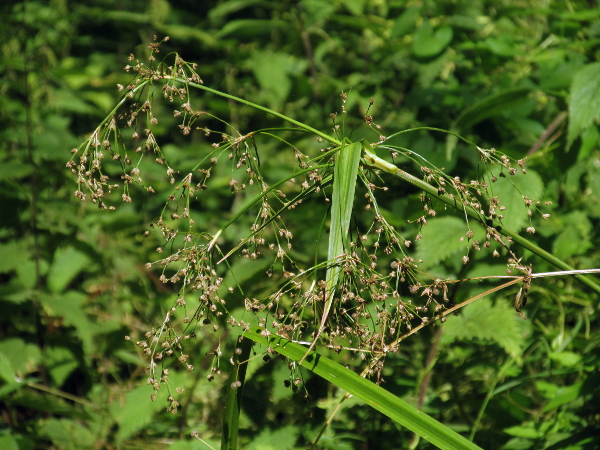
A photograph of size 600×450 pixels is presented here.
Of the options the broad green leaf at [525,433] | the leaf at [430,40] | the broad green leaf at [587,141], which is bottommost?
the broad green leaf at [525,433]

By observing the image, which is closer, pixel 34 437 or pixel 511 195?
pixel 511 195

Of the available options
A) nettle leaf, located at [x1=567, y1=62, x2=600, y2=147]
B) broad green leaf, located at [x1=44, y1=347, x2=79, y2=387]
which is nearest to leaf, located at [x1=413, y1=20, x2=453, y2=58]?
nettle leaf, located at [x1=567, y1=62, x2=600, y2=147]

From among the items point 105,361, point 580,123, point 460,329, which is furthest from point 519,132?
point 105,361

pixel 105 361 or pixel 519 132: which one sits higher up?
pixel 519 132

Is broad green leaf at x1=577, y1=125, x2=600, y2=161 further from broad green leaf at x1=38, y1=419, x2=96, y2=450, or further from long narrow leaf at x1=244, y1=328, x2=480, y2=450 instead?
broad green leaf at x1=38, y1=419, x2=96, y2=450

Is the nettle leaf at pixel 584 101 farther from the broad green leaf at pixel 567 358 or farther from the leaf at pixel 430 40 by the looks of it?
the leaf at pixel 430 40

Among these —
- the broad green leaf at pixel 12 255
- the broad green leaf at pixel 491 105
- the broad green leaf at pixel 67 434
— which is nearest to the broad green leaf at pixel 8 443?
the broad green leaf at pixel 67 434

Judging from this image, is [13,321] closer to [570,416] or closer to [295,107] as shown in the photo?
[295,107]

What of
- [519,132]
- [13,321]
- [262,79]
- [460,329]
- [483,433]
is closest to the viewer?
[460,329]

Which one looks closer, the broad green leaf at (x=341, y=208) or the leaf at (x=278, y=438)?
the broad green leaf at (x=341, y=208)
